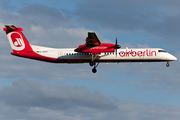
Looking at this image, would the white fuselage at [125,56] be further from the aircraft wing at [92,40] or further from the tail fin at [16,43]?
the tail fin at [16,43]

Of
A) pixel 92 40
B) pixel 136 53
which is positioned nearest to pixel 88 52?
pixel 92 40

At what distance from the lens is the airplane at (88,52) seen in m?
36.5

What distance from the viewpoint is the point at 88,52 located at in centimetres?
3688

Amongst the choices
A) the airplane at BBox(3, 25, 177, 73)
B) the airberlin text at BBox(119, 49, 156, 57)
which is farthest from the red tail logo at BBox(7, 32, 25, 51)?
the airberlin text at BBox(119, 49, 156, 57)

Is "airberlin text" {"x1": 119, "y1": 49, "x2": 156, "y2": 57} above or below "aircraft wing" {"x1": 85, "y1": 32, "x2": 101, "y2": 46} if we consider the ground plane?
below

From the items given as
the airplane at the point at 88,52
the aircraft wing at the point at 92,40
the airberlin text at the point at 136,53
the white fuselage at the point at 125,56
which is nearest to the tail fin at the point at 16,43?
the airplane at the point at 88,52

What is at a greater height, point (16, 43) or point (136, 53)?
point (16, 43)

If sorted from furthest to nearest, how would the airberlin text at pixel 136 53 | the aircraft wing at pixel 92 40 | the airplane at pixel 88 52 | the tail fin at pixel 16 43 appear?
the tail fin at pixel 16 43 → the airberlin text at pixel 136 53 → the airplane at pixel 88 52 → the aircraft wing at pixel 92 40

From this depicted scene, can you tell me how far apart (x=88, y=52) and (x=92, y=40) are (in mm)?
1974

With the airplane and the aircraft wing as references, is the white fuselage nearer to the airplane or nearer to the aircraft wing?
the airplane

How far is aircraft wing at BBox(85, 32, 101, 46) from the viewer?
113 feet

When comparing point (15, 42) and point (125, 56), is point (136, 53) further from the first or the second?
point (15, 42)

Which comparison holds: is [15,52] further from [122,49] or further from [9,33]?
[122,49]

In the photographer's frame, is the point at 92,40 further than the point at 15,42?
No
